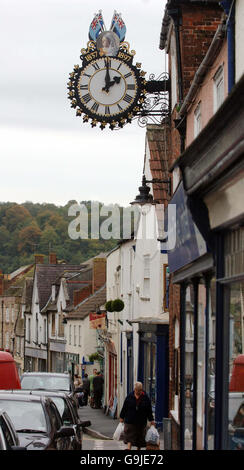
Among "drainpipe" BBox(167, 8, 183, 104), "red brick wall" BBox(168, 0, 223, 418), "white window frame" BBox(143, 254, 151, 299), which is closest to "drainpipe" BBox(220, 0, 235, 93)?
"red brick wall" BBox(168, 0, 223, 418)

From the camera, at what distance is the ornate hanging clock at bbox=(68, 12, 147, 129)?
861 inches

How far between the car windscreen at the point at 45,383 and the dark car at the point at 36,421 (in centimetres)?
956

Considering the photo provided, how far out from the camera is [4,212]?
153000 mm

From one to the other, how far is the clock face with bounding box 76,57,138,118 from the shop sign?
11.8 m

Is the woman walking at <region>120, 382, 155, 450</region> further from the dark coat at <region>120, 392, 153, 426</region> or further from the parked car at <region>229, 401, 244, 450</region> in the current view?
the parked car at <region>229, 401, 244, 450</region>

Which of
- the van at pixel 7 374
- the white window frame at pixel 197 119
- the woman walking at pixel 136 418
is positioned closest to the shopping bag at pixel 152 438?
the woman walking at pixel 136 418

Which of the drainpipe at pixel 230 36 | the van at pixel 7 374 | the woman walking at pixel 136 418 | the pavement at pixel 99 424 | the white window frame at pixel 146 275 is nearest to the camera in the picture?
the drainpipe at pixel 230 36

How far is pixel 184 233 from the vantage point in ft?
30.4

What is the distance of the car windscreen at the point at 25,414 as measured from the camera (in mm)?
11875

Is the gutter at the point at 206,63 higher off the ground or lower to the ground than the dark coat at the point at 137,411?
higher

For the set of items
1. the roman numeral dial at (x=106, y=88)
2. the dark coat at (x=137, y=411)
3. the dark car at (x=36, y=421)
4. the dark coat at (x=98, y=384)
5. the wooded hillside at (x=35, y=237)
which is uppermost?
the wooded hillside at (x=35, y=237)

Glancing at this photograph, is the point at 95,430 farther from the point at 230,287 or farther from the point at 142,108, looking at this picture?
the point at 230,287

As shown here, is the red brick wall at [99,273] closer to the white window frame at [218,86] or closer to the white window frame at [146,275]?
the white window frame at [146,275]

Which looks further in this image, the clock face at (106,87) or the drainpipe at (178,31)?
the clock face at (106,87)
